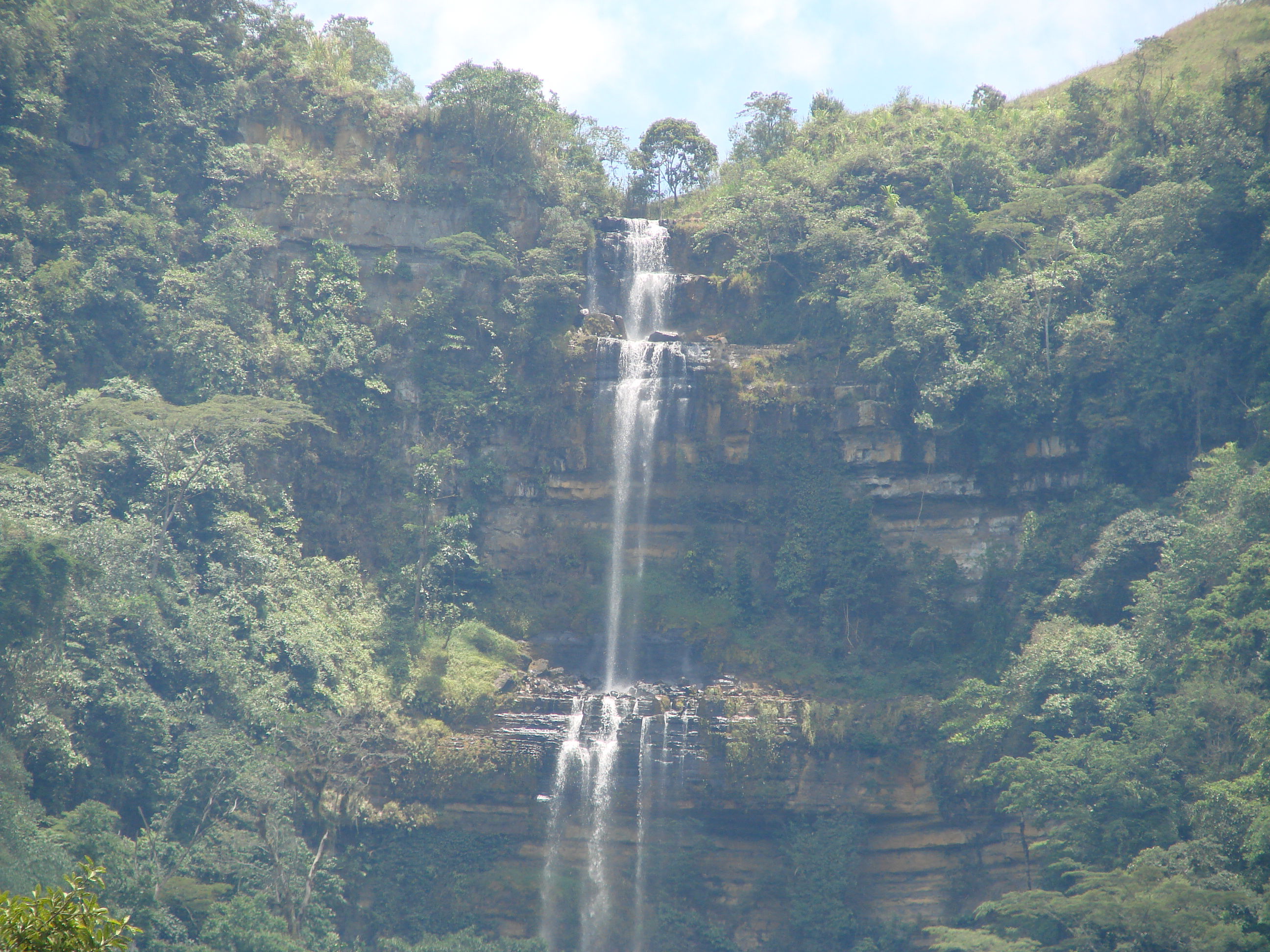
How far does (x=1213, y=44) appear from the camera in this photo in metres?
37.5

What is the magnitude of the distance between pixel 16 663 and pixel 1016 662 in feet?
69.4

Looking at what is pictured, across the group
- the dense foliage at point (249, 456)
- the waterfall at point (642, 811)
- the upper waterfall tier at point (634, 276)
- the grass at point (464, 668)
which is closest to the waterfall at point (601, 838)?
the waterfall at point (642, 811)

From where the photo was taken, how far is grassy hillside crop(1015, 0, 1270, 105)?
35.8 meters

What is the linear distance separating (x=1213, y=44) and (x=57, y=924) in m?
40.2

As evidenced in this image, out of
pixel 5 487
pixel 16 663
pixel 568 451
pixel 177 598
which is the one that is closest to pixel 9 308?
pixel 5 487

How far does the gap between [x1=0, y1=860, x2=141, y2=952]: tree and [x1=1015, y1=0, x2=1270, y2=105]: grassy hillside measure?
117 ft

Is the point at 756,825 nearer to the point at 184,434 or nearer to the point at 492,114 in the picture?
the point at 184,434

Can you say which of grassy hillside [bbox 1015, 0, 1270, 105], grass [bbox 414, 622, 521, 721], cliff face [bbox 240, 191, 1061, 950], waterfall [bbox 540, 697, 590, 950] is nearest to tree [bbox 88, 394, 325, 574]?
cliff face [bbox 240, 191, 1061, 950]

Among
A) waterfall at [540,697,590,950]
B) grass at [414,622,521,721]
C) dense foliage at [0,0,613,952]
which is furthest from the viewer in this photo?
grass at [414,622,521,721]

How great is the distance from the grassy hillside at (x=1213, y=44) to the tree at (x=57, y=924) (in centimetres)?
3561

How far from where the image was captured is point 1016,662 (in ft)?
90.2

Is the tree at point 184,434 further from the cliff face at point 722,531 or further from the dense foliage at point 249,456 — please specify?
the cliff face at point 722,531

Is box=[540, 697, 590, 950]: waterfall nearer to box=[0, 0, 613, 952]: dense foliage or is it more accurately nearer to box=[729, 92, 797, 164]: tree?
box=[0, 0, 613, 952]: dense foliage

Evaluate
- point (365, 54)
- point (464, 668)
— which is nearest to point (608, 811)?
point (464, 668)
